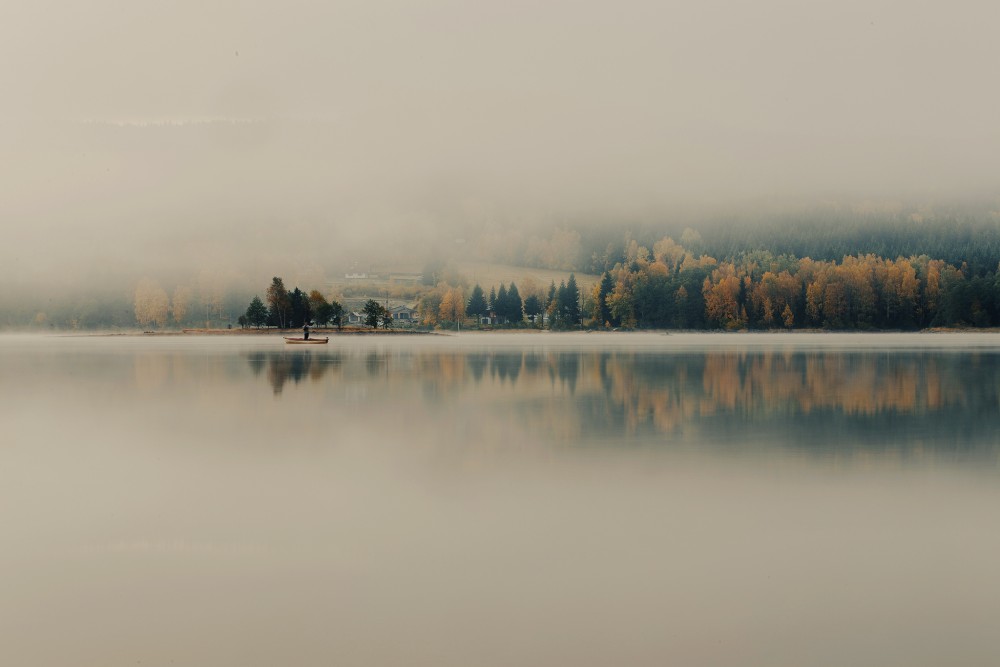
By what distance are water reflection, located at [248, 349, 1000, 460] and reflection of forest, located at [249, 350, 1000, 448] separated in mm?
31

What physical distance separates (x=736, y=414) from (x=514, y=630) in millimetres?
14143

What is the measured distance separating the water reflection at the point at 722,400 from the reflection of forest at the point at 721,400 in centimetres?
3

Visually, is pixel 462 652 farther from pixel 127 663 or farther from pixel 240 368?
pixel 240 368

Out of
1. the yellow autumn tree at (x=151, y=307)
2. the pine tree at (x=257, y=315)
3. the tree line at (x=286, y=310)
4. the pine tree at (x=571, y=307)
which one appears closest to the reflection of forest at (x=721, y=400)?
the tree line at (x=286, y=310)

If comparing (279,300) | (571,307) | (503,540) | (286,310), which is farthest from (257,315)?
(503,540)

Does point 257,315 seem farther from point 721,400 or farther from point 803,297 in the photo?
point 721,400

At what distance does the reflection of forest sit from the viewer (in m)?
17.0

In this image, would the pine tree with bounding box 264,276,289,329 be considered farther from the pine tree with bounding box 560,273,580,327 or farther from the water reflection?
the water reflection

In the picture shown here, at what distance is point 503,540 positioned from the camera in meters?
9.07

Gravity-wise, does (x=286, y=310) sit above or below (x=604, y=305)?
above

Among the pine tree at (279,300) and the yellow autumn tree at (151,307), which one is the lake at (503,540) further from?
the yellow autumn tree at (151,307)

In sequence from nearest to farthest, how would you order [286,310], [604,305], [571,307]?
[286,310], [604,305], [571,307]

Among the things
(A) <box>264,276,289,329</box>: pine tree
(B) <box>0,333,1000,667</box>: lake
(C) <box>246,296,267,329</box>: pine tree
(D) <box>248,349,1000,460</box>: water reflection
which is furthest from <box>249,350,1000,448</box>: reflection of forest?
(C) <box>246,296,267,329</box>: pine tree

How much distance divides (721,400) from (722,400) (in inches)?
1.0
